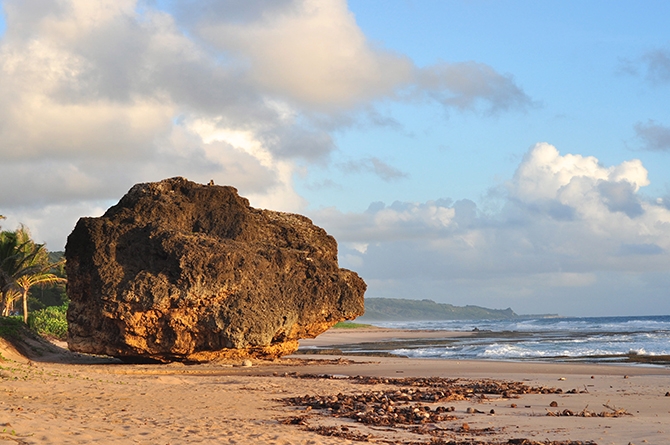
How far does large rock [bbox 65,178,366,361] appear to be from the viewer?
64.2ft

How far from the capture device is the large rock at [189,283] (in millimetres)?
19578

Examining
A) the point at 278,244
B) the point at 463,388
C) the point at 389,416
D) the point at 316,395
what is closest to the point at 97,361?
the point at 278,244

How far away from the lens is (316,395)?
1405 centimetres

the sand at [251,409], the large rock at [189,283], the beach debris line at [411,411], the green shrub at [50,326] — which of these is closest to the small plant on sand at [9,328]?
the sand at [251,409]

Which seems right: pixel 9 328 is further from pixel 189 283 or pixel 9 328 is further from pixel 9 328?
pixel 189 283

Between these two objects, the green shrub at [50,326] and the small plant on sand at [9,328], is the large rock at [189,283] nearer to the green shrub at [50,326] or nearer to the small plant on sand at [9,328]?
the small plant on sand at [9,328]

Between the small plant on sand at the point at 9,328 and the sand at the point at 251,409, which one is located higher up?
the small plant on sand at the point at 9,328

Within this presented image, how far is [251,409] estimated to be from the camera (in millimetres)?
11859

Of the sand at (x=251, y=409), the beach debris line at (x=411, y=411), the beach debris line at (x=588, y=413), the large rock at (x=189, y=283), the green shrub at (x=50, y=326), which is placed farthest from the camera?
the green shrub at (x=50, y=326)

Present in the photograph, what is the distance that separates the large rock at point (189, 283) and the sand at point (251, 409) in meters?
1.07

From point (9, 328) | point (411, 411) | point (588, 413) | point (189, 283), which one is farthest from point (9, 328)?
point (588, 413)

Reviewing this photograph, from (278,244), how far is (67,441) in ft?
50.0

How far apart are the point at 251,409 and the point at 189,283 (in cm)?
822

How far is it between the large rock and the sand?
3.50 feet
